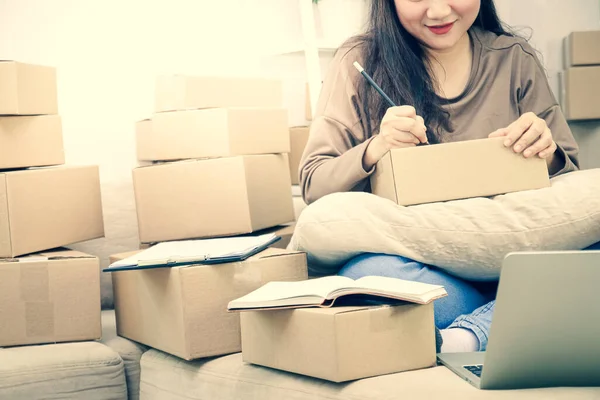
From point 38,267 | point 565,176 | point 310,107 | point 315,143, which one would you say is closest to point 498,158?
point 565,176

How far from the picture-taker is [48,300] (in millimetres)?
1618

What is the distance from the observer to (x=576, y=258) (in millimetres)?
969

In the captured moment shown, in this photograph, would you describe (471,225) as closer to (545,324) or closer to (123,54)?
(545,324)

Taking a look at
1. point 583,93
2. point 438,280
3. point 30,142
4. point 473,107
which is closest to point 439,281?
point 438,280

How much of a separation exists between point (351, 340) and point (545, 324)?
259 millimetres

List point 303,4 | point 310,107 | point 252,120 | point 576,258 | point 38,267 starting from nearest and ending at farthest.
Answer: point 576,258 → point 38,267 → point 252,120 → point 303,4 → point 310,107

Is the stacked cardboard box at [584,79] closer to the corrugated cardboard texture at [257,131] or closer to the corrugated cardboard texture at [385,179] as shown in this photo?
the corrugated cardboard texture at [257,131]

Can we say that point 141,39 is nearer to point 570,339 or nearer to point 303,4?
point 303,4

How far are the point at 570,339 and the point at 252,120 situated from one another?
107 cm

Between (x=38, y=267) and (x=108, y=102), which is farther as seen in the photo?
(x=108, y=102)

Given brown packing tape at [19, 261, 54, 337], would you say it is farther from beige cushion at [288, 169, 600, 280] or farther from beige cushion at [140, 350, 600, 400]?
beige cushion at [288, 169, 600, 280]

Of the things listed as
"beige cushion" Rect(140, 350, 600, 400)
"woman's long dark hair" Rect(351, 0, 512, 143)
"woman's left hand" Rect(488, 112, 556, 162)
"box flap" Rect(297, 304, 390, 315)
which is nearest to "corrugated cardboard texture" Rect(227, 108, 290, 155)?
"woman's long dark hair" Rect(351, 0, 512, 143)

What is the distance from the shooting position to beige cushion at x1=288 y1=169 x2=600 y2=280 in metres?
1.35

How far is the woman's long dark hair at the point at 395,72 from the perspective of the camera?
1675 mm
